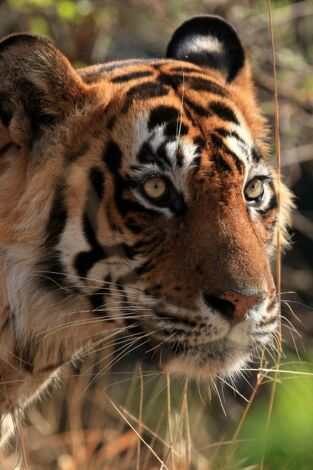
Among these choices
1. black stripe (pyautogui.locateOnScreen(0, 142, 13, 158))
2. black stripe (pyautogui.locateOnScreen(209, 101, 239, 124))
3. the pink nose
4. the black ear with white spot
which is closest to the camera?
the pink nose

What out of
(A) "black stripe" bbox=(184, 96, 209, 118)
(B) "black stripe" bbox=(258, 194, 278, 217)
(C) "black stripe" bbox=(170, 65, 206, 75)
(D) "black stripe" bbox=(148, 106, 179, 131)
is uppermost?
(C) "black stripe" bbox=(170, 65, 206, 75)

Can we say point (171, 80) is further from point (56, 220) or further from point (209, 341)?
point (209, 341)

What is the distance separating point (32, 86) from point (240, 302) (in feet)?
3.05

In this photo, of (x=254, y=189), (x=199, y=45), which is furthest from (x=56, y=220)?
(x=199, y=45)

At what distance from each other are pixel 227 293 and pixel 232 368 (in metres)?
0.32

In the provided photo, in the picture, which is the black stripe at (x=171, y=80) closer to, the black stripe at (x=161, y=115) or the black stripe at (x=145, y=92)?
the black stripe at (x=145, y=92)

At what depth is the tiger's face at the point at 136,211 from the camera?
224cm

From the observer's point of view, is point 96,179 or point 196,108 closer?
point 96,179

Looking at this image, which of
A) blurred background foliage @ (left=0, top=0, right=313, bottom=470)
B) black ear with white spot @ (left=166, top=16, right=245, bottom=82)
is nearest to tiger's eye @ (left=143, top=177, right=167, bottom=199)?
black ear with white spot @ (left=166, top=16, right=245, bottom=82)

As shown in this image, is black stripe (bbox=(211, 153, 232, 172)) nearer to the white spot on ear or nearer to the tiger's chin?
the tiger's chin

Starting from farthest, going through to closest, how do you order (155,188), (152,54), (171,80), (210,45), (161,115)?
1. (152,54)
2. (210,45)
3. (171,80)
4. (161,115)
5. (155,188)

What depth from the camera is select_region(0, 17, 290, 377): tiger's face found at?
2.24 meters

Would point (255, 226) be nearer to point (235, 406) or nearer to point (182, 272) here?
point (182, 272)

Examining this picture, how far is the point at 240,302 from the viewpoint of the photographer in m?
2.14
